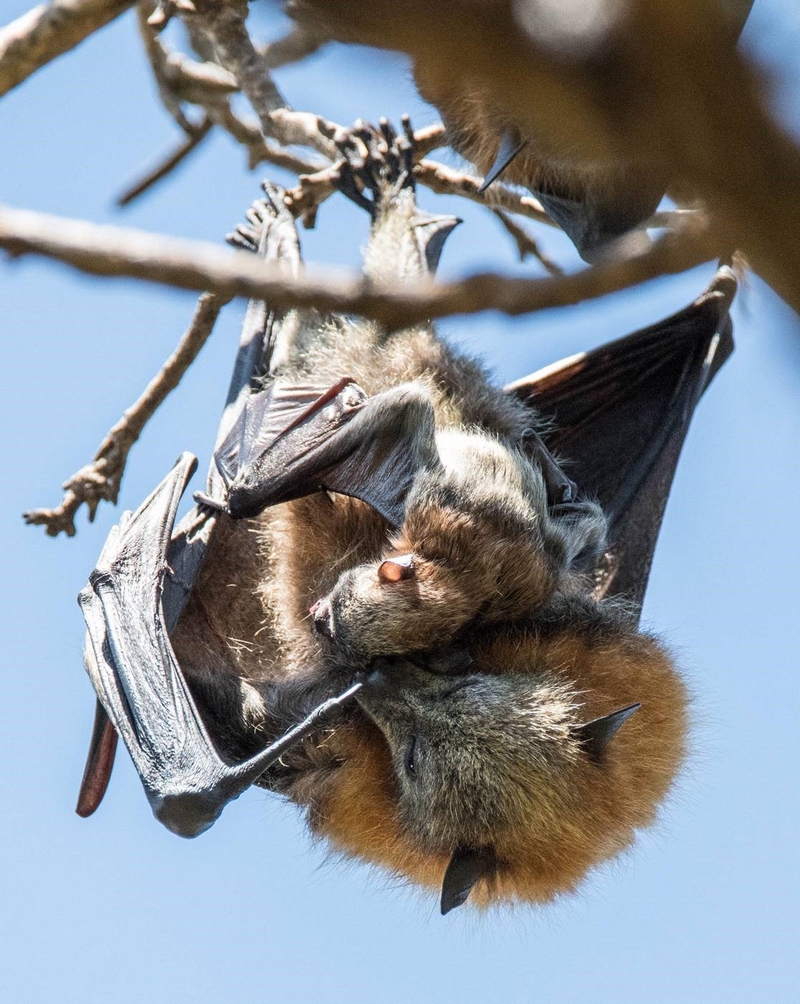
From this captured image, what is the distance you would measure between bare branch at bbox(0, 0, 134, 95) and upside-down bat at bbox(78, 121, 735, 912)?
2.35 m

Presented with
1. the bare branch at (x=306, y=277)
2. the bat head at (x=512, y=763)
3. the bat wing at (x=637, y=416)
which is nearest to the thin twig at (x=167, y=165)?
the bat wing at (x=637, y=416)

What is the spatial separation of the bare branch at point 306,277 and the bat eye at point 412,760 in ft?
12.8

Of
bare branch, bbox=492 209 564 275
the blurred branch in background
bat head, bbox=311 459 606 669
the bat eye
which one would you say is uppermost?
the blurred branch in background

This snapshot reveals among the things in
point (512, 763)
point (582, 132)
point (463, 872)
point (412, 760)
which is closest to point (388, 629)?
point (412, 760)

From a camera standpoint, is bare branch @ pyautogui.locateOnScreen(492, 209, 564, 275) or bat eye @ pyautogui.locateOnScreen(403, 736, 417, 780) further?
bare branch @ pyautogui.locateOnScreen(492, 209, 564, 275)

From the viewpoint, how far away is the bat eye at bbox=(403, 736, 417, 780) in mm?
5523

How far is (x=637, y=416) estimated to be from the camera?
7.20 meters

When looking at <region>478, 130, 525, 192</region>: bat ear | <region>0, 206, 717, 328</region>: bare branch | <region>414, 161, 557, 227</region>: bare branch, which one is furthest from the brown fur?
<region>0, 206, 717, 328</region>: bare branch

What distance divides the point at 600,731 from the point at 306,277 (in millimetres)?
3903

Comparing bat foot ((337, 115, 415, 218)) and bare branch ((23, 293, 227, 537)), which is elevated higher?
bat foot ((337, 115, 415, 218))

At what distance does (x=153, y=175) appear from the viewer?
6723 mm

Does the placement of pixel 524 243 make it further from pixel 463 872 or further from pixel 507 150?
pixel 463 872

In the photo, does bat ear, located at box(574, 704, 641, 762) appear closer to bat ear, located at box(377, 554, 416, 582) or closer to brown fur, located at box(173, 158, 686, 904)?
brown fur, located at box(173, 158, 686, 904)

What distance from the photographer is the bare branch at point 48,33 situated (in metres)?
3.68
